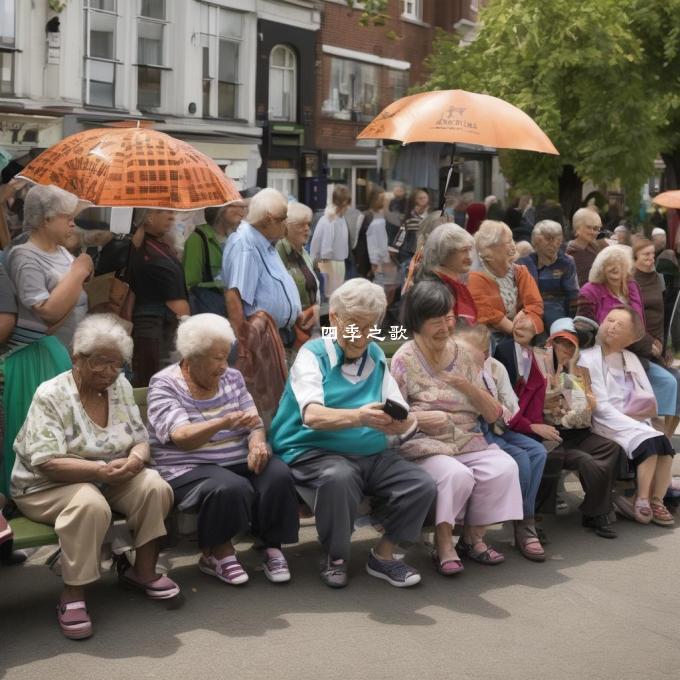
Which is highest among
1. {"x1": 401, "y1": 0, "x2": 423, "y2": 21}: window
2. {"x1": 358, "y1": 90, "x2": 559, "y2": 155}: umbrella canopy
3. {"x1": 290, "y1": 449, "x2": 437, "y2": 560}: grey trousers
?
{"x1": 401, "y1": 0, "x2": 423, "y2": 21}: window

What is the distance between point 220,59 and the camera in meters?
23.9

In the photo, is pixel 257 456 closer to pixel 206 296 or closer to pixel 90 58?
pixel 206 296

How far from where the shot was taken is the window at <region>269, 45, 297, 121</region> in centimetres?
2598

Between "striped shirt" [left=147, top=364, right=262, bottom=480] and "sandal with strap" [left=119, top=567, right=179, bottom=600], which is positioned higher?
"striped shirt" [left=147, top=364, right=262, bottom=480]

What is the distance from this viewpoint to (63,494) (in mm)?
5715

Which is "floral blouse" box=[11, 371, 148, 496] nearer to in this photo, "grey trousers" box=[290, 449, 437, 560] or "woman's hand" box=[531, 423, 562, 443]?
"grey trousers" box=[290, 449, 437, 560]

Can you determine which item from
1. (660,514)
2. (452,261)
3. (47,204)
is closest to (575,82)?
(452,261)

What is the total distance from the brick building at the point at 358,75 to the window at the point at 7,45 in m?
9.50

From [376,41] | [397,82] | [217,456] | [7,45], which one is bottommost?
[217,456]

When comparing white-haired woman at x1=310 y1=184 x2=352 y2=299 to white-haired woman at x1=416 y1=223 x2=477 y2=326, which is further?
white-haired woman at x1=310 y1=184 x2=352 y2=299

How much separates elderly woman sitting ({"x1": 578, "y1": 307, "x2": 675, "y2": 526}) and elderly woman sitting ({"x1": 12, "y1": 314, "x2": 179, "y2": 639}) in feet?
10.6

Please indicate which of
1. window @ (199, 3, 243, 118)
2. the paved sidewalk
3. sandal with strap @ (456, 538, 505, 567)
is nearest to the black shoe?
the paved sidewalk

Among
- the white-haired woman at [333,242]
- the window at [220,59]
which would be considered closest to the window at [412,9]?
the window at [220,59]

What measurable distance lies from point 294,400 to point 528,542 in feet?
5.34
